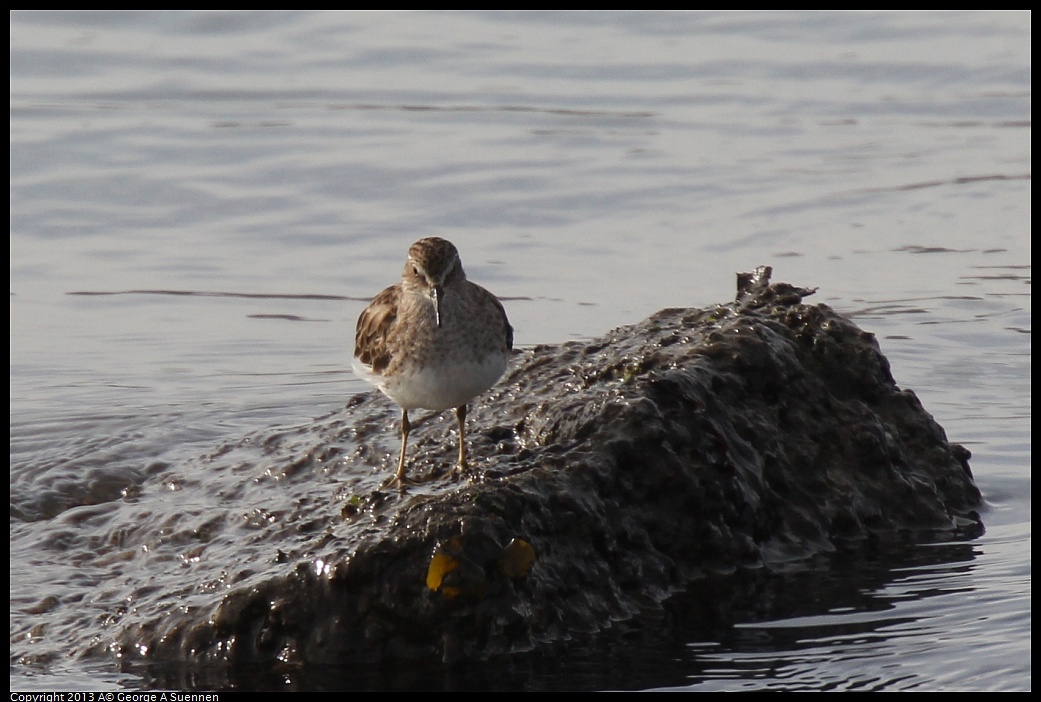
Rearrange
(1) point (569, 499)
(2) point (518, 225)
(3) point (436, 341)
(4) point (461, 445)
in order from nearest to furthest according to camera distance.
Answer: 1. (1) point (569, 499)
2. (3) point (436, 341)
3. (4) point (461, 445)
4. (2) point (518, 225)

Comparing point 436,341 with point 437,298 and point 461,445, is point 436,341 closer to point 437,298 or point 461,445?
point 437,298

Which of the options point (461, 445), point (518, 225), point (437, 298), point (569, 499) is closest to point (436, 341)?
point (437, 298)

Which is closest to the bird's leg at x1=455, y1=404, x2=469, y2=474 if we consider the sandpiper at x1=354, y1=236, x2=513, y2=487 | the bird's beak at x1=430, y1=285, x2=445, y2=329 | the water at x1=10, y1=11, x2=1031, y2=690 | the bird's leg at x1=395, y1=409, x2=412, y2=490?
the sandpiper at x1=354, y1=236, x2=513, y2=487

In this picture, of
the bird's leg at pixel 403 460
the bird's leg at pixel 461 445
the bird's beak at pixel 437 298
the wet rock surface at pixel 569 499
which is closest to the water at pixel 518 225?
the wet rock surface at pixel 569 499

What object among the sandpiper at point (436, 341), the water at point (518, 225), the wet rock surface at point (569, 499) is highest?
the water at point (518, 225)

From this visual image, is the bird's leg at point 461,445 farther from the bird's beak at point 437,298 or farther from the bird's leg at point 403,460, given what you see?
the bird's beak at point 437,298

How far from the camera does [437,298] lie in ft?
21.0

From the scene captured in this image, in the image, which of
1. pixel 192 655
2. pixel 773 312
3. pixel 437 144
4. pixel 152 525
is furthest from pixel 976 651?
pixel 437 144

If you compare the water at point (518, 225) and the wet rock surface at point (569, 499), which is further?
the water at point (518, 225)

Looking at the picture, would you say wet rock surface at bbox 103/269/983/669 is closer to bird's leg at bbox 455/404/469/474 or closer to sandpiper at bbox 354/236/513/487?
bird's leg at bbox 455/404/469/474

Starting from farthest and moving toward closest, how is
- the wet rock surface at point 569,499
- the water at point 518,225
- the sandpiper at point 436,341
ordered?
the water at point 518,225 < the sandpiper at point 436,341 < the wet rock surface at point 569,499

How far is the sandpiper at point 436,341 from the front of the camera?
6344 mm

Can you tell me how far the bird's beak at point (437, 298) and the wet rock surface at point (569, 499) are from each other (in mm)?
681

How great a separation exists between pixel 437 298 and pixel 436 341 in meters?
0.19
